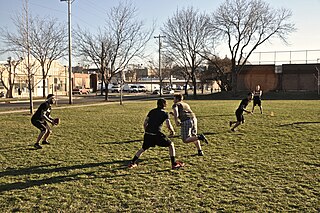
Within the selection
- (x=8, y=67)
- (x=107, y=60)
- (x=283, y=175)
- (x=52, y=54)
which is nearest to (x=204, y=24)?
(x=107, y=60)

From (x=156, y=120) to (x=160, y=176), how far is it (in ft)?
3.58

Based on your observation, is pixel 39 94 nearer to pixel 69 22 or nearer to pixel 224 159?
pixel 69 22

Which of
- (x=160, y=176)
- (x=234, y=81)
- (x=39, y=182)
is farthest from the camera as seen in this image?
(x=234, y=81)

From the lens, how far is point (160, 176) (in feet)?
20.7

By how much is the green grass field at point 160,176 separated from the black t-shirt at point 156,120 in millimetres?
821

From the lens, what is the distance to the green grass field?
485 centimetres

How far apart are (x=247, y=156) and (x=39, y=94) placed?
49600mm

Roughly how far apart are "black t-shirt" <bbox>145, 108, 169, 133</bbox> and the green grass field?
2.69 feet

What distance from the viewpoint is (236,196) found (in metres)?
5.15

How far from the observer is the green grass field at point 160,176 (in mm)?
4852

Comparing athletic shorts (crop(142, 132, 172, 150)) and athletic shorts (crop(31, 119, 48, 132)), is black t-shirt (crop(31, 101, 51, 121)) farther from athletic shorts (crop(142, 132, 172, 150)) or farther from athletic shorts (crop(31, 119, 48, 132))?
athletic shorts (crop(142, 132, 172, 150))

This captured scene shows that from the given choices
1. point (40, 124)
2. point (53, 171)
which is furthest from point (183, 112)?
point (40, 124)

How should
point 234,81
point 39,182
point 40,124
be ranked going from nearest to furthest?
point 39,182, point 40,124, point 234,81

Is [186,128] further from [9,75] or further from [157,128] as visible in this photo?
[9,75]
